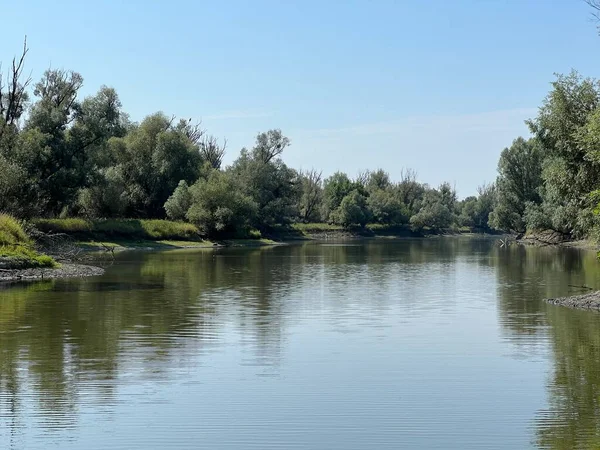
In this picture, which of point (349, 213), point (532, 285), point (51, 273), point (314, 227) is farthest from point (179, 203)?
point (532, 285)

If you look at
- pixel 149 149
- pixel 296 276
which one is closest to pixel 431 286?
pixel 296 276

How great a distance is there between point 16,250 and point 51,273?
2.15m

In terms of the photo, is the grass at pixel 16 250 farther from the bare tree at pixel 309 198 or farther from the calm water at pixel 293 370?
the bare tree at pixel 309 198

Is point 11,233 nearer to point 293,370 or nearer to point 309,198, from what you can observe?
point 293,370

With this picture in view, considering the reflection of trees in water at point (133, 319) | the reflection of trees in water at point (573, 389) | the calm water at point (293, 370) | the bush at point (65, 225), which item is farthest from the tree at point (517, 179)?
the reflection of trees in water at point (573, 389)

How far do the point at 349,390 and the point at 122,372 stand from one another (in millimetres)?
5296

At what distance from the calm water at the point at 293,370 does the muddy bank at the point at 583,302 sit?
3.22 feet

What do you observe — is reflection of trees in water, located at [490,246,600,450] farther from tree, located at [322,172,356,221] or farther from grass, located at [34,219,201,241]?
tree, located at [322,172,356,221]

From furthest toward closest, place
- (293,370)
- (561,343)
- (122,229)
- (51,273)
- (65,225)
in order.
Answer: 1. (122,229)
2. (65,225)
3. (51,273)
4. (561,343)
5. (293,370)

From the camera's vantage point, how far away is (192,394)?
16500mm

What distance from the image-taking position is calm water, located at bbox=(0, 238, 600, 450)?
13711 mm

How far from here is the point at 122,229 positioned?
89562 millimetres

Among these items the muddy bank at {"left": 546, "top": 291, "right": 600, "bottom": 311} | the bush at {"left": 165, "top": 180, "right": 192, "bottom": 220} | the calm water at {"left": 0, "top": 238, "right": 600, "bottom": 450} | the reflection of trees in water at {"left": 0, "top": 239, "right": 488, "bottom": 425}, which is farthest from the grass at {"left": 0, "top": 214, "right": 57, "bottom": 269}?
the bush at {"left": 165, "top": 180, "right": 192, "bottom": 220}

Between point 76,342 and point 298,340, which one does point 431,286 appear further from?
point 76,342
